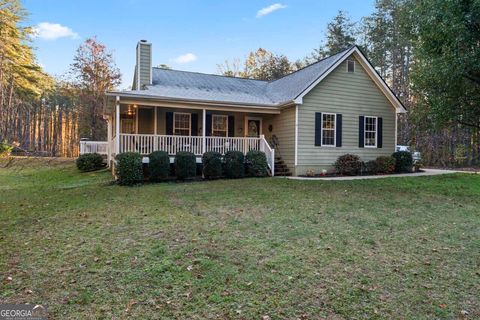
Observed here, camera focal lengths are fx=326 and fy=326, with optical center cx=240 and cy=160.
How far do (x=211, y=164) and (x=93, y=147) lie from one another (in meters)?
10.9

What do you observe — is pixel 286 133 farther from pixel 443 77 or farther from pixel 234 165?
pixel 443 77

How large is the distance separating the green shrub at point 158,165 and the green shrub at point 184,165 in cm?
38

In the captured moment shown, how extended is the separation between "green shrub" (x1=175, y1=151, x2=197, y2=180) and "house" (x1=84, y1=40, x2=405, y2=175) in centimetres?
79

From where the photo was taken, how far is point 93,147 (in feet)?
65.0

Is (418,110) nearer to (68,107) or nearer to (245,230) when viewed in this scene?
(245,230)

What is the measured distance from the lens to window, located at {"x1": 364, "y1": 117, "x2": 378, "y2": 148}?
1484 cm

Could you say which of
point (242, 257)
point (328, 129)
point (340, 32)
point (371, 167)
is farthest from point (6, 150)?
point (340, 32)

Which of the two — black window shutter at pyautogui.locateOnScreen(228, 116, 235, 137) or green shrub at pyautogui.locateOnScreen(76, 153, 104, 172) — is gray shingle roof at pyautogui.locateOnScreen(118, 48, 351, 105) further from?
green shrub at pyautogui.locateOnScreen(76, 153, 104, 172)

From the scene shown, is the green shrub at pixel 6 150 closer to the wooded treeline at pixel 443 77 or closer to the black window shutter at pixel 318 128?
the black window shutter at pixel 318 128

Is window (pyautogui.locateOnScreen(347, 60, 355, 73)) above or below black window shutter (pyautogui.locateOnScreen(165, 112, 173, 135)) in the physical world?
above

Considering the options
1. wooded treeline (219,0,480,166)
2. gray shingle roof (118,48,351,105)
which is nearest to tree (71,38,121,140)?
gray shingle roof (118,48,351,105)

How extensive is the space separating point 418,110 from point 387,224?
445 inches

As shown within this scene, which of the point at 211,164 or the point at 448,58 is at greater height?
the point at 448,58

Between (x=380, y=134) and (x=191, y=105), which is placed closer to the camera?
(x=191, y=105)
